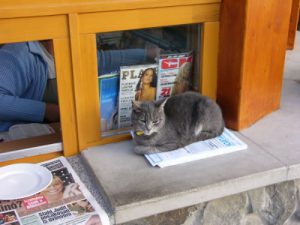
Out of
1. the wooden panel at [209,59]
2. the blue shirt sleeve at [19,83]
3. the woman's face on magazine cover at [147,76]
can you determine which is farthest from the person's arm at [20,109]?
the wooden panel at [209,59]

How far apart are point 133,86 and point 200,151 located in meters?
0.37

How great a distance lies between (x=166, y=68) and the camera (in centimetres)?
171

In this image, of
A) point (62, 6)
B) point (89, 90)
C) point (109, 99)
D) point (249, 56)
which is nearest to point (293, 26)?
point (249, 56)

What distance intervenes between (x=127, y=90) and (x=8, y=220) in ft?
2.19

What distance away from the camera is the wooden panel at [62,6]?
4.33 ft

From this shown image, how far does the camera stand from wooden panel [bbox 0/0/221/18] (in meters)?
1.32

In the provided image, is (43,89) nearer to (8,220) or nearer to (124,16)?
(124,16)

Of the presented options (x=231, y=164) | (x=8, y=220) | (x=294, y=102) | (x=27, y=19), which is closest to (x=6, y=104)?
(x=27, y=19)

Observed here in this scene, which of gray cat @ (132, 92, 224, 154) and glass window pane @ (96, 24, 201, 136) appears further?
glass window pane @ (96, 24, 201, 136)

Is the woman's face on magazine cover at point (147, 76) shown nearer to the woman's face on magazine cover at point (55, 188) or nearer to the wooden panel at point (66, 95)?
the wooden panel at point (66, 95)

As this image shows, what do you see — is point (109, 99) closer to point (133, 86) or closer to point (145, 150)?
point (133, 86)

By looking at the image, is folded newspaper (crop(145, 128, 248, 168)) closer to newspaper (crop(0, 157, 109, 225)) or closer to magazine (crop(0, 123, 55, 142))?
newspaper (crop(0, 157, 109, 225))

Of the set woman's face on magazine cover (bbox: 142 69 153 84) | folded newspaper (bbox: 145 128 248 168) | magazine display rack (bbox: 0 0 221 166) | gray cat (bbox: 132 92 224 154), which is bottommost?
folded newspaper (bbox: 145 128 248 168)

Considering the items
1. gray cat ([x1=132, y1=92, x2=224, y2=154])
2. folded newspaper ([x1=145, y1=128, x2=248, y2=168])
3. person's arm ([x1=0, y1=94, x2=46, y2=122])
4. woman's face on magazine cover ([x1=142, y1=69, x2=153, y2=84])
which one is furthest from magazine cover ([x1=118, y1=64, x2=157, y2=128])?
person's arm ([x1=0, y1=94, x2=46, y2=122])
